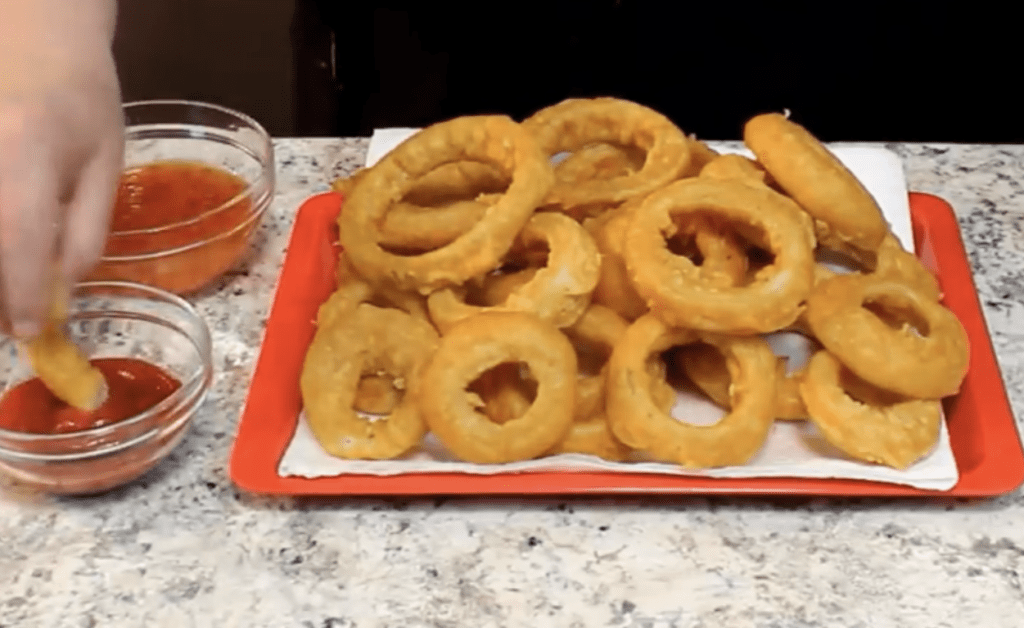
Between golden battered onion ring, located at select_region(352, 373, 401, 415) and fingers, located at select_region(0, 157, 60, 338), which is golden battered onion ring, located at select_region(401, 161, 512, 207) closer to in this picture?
golden battered onion ring, located at select_region(352, 373, 401, 415)

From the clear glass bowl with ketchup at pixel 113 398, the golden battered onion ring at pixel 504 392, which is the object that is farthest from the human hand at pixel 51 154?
the golden battered onion ring at pixel 504 392

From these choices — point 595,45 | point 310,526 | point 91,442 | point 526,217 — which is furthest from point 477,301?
point 595,45

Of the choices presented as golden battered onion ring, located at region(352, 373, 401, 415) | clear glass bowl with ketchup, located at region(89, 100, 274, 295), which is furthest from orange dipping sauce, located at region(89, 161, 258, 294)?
golden battered onion ring, located at region(352, 373, 401, 415)

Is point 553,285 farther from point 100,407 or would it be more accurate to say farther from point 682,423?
point 100,407

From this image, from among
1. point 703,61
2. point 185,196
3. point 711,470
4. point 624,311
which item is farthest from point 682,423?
point 703,61

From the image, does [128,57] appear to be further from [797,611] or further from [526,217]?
[797,611]
